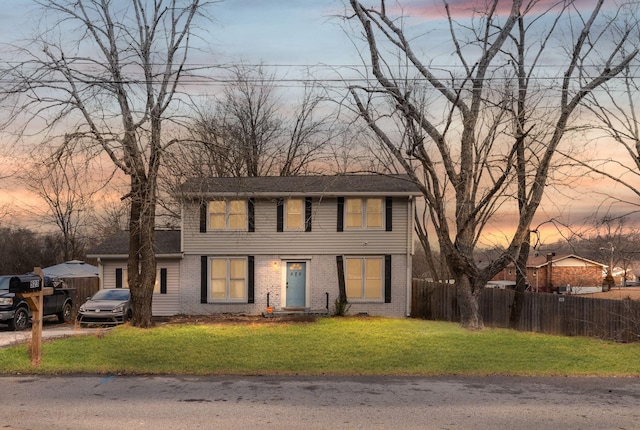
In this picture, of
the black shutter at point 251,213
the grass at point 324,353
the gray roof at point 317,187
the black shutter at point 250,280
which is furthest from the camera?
the black shutter at point 251,213

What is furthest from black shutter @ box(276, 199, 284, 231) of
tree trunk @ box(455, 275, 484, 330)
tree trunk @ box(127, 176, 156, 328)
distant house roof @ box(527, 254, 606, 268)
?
distant house roof @ box(527, 254, 606, 268)

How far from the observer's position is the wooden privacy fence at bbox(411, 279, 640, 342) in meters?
21.1

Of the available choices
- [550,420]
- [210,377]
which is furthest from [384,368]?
[550,420]

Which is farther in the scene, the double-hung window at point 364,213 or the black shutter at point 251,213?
the black shutter at point 251,213

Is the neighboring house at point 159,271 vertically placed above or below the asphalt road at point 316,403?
above

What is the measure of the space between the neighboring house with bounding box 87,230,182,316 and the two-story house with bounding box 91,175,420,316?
0.06 m

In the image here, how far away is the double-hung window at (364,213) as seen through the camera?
26.8 m

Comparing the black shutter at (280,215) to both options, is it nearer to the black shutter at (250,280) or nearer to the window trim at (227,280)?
the black shutter at (250,280)

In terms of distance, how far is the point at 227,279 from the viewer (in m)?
27.1

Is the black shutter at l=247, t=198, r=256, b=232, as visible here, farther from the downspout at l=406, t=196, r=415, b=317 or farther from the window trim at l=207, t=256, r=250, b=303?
the downspout at l=406, t=196, r=415, b=317

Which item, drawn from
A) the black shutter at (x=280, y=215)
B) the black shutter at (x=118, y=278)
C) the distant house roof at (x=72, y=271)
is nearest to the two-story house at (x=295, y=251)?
the black shutter at (x=280, y=215)

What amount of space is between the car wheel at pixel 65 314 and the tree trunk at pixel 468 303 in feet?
52.2

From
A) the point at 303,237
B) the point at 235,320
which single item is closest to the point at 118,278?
the point at 235,320

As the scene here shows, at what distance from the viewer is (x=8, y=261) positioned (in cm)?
5647
